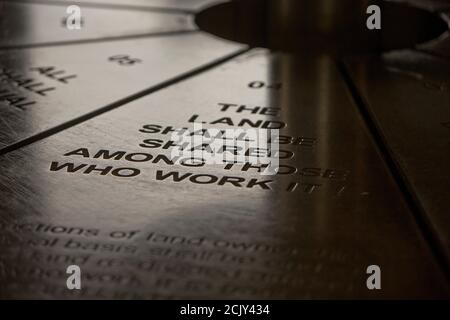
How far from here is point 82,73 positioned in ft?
6.90

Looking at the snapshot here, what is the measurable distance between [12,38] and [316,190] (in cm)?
106

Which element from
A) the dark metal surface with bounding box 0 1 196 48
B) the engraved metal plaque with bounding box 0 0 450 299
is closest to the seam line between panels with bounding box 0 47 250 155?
the engraved metal plaque with bounding box 0 0 450 299

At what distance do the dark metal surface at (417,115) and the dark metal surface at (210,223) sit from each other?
1.7 inches

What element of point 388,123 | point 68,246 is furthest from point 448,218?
point 68,246

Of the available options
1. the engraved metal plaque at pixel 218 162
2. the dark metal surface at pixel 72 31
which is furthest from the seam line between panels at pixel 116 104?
the dark metal surface at pixel 72 31

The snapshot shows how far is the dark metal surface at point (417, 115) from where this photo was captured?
1.54 m

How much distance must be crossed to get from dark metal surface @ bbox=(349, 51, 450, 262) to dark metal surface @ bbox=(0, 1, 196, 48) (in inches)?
20.8

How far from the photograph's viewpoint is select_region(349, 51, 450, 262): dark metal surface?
1542 mm

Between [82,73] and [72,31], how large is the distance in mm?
357

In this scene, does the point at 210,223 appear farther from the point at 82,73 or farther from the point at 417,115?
the point at 82,73

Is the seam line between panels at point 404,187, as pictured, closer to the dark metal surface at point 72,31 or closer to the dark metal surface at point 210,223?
the dark metal surface at point 210,223

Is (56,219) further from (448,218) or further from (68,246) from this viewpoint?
(448,218)

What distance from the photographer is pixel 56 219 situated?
142cm

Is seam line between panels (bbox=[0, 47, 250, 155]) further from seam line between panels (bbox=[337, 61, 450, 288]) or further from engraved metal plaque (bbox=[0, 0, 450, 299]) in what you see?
seam line between panels (bbox=[337, 61, 450, 288])
